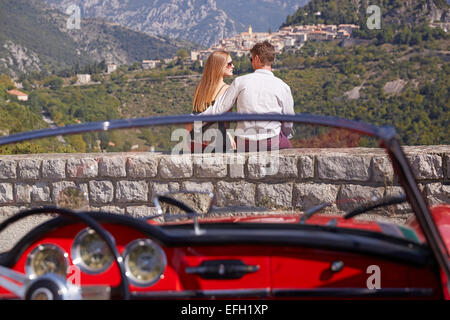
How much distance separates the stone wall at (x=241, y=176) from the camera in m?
4.72

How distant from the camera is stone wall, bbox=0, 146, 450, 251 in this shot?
186 inches

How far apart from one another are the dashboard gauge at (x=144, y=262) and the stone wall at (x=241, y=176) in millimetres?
3017

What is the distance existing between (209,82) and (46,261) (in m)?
3.68

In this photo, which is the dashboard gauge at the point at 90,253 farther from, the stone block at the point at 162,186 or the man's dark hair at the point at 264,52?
the man's dark hair at the point at 264,52

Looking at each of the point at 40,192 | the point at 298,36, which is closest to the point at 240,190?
the point at 40,192

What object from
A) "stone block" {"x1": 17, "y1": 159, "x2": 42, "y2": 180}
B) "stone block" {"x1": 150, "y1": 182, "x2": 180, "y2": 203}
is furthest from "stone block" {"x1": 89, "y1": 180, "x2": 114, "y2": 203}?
"stone block" {"x1": 17, "y1": 159, "x2": 42, "y2": 180}

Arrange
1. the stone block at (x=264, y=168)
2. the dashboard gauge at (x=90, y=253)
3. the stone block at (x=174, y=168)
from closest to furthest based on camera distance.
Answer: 1. the dashboard gauge at (x=90, y=253)
2. the stone block at (x=264, y=168)
3. the stone block at (x=174, y=168)

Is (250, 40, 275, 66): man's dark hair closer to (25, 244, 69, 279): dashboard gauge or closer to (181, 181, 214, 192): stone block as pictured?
(181, 181, 214, 192): stone block

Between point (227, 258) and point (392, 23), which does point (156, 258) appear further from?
point (392, 23)

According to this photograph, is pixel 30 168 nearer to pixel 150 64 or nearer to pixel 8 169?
pixel 8 169

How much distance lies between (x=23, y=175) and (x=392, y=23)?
77.5 m

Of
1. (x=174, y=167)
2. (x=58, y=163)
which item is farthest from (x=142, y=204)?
(x=58, y=163)

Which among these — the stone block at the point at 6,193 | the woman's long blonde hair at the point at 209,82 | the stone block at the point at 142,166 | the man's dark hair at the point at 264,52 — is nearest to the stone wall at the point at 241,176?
the stone block at the point at 142,166

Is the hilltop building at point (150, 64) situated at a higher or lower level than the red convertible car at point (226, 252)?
higher
